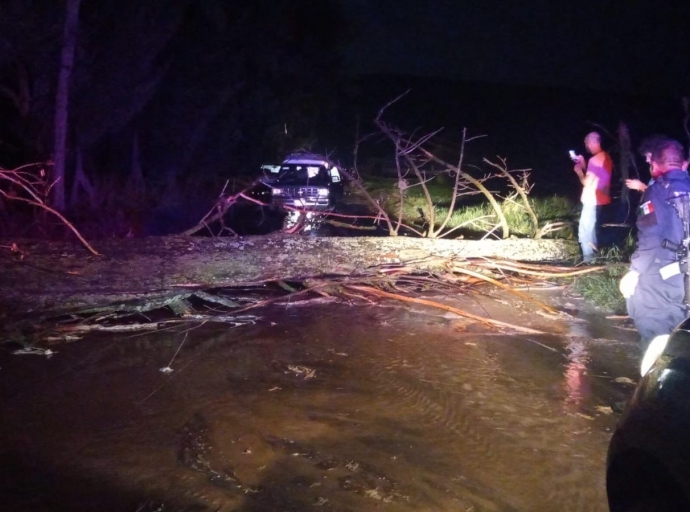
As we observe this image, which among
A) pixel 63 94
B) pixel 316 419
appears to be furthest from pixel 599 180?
pixel 63 94

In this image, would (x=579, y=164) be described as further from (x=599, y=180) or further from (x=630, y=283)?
(x=630, y=283)

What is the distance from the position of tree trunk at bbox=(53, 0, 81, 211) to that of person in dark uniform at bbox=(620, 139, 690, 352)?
9.04 meters

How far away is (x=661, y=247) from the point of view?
448 centimetres

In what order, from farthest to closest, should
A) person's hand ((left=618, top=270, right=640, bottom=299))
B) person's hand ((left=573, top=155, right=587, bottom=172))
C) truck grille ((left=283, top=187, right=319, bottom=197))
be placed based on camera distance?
truck grille ((left=283, top=187, right=319, bottom=197))
person's hand ((left=573, top=155, right=587, bottom=172))
person's hand ((left=618, top=270, right=640, bottom=299))

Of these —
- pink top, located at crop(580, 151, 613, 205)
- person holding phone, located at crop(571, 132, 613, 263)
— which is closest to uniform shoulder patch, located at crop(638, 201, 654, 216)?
person holding phone, located at crop(571, 132, 613, 263)

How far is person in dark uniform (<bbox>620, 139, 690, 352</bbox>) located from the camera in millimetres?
4461

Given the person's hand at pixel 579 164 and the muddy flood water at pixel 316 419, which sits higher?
the person's hand at pixel 579 164

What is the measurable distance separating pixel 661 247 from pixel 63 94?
9.81 meters

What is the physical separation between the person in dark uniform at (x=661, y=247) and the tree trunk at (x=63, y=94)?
9036 millimetres

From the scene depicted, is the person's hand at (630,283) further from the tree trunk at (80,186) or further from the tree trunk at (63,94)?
the tree trunk at (80,186)

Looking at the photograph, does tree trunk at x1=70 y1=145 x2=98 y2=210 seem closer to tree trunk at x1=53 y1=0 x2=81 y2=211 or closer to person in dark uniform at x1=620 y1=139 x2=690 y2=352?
tree trunk at x1=53 y1=0 x2=81 y2=211

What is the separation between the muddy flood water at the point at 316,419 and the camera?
3578mm

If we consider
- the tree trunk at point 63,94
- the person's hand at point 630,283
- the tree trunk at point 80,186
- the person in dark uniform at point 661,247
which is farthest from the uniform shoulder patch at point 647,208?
the tree trunk at point 80,186

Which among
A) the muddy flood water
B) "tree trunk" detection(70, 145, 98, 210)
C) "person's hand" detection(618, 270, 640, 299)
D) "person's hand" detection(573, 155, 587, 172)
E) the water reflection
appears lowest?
the muddy flood water
